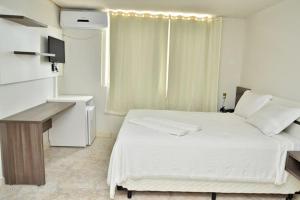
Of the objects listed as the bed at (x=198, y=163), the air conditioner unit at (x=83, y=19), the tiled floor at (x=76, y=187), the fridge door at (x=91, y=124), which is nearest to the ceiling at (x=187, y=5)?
the air conditioner unit at (x=83, y=19)

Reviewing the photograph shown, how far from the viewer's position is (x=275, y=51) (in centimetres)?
330

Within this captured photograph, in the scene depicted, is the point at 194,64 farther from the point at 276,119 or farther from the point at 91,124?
the point at 91,124

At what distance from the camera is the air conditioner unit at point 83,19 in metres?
3.97

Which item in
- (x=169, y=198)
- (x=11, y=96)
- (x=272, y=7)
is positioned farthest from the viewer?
(x=272, y=7)

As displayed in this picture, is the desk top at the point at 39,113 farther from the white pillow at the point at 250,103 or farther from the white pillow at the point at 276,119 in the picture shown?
the white pillow at the point at 250,103

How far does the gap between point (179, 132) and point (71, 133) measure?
2.06m

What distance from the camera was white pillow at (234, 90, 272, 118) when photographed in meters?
3.16

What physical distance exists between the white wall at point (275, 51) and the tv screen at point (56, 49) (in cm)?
330

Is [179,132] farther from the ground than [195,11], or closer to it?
closer to it

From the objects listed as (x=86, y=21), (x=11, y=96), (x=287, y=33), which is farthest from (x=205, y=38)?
(x=11, y=96)

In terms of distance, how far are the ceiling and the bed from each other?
2115 millimetres

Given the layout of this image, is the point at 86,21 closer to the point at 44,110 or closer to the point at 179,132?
the point at 44,110

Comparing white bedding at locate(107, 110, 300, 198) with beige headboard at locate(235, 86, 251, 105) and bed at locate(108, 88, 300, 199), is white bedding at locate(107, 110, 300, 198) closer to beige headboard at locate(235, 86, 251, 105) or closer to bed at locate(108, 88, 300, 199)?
bed at locate(108, 88, 300, 199)

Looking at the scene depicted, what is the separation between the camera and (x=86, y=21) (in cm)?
400
